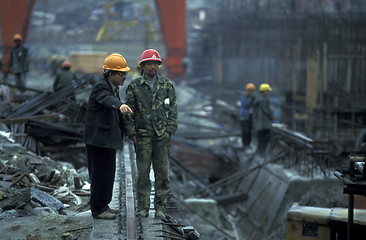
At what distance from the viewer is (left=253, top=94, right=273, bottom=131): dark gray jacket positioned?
13664mm

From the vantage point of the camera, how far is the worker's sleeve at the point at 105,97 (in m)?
5.70

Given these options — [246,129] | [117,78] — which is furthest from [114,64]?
[246,129]

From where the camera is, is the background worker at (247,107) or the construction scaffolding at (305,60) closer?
the background worker at (247,107)

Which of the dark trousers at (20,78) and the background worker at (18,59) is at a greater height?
the background worker at (18,59)

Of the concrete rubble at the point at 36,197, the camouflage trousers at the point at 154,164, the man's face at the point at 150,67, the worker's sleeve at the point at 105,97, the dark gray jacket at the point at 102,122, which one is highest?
the man's face at the point at 150,67

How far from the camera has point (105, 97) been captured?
5793mm

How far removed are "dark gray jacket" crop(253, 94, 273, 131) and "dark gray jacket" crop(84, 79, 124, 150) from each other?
26.4 feet

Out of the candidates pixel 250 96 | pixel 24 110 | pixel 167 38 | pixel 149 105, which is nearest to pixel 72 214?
pixel 149 105

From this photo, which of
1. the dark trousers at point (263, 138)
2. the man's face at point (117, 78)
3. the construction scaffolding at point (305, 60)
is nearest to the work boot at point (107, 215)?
the man's face at point (117, 78)

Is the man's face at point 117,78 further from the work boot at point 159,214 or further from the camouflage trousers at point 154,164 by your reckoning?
the work boot at point 159,214

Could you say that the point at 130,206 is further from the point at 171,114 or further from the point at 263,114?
the point at 263,114

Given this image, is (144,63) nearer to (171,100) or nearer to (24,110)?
(171,100)

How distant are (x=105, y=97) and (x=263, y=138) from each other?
349 inches

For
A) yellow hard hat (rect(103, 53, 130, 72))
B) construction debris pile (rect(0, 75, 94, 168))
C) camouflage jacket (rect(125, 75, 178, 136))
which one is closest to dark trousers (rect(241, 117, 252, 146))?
construction debris pile (rect(0, 75, 94, 168))
